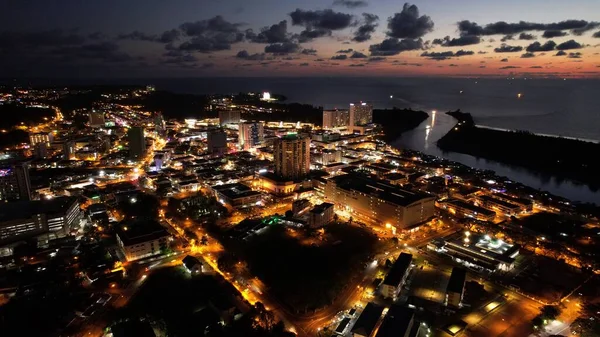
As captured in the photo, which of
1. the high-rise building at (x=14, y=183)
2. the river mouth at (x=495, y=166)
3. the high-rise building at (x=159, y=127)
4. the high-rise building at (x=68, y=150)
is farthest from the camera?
the high-rise building at (x=159, y=127)

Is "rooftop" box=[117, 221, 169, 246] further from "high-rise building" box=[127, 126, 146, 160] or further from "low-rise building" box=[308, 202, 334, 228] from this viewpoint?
"high-rise building" box=[127, 126, 146, 160]

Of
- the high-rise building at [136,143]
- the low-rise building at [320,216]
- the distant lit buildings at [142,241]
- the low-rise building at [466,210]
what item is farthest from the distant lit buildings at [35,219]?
the low-rise building at [466,210]

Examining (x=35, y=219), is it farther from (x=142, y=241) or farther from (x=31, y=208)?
(x=142, y=241)

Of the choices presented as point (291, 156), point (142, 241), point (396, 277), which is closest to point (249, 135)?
point (291, 156)

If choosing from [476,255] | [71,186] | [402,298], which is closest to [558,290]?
[476,255]

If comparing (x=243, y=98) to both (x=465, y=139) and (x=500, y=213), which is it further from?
(x=500, y=213)

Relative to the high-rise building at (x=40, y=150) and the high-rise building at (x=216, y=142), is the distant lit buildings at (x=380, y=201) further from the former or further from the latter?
the high-rise building at (x=40, y=150)

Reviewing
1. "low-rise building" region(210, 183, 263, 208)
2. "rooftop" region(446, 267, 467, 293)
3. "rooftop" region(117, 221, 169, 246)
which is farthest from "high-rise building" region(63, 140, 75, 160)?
"rooftop" region(446, 267, 467, 293)
